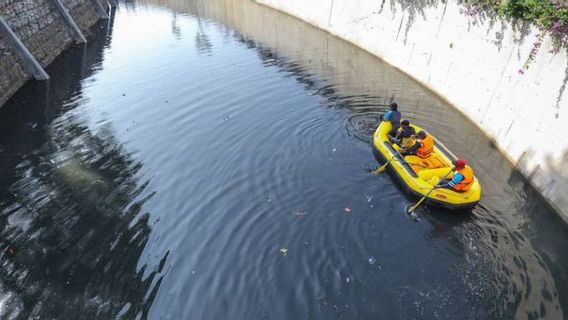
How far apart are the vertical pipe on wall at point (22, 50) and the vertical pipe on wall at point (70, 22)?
8432 millimetres

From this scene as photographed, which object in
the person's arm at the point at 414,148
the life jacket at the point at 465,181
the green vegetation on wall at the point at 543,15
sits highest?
the green vegetation on wall at the point at 543,15

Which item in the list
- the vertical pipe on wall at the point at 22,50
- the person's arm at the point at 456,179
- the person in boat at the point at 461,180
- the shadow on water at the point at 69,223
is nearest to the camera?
the shadow on water at the point at 69,223

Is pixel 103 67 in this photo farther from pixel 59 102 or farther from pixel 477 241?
pixel 477 241

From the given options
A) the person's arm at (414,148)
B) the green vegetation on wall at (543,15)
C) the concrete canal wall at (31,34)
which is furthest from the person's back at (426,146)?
the concrete canal wall at (31,34)

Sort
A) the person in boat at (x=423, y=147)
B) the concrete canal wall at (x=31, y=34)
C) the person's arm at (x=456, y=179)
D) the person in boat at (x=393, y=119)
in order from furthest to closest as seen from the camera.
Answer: the concrete canal wall at (x=31, y=34) → the person in boat at (x=393, y=119) → the person in boat at (x=423, y=147) → the person's arm at (x=456, y=179)

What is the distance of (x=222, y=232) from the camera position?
11.2m

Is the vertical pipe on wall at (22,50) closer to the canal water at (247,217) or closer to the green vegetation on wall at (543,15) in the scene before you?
the canal water at (247,217)

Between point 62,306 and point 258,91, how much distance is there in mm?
14634

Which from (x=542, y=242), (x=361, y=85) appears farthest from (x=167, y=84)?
(x=542, y=242)

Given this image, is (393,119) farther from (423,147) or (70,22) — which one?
(70,22)

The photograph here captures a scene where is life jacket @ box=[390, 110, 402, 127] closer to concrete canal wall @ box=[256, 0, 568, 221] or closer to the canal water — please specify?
the canal water

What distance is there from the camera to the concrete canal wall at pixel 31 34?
1989cm

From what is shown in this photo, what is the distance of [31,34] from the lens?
23.2m

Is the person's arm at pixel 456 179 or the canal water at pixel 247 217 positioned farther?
the person's arm at pixel 456 179
